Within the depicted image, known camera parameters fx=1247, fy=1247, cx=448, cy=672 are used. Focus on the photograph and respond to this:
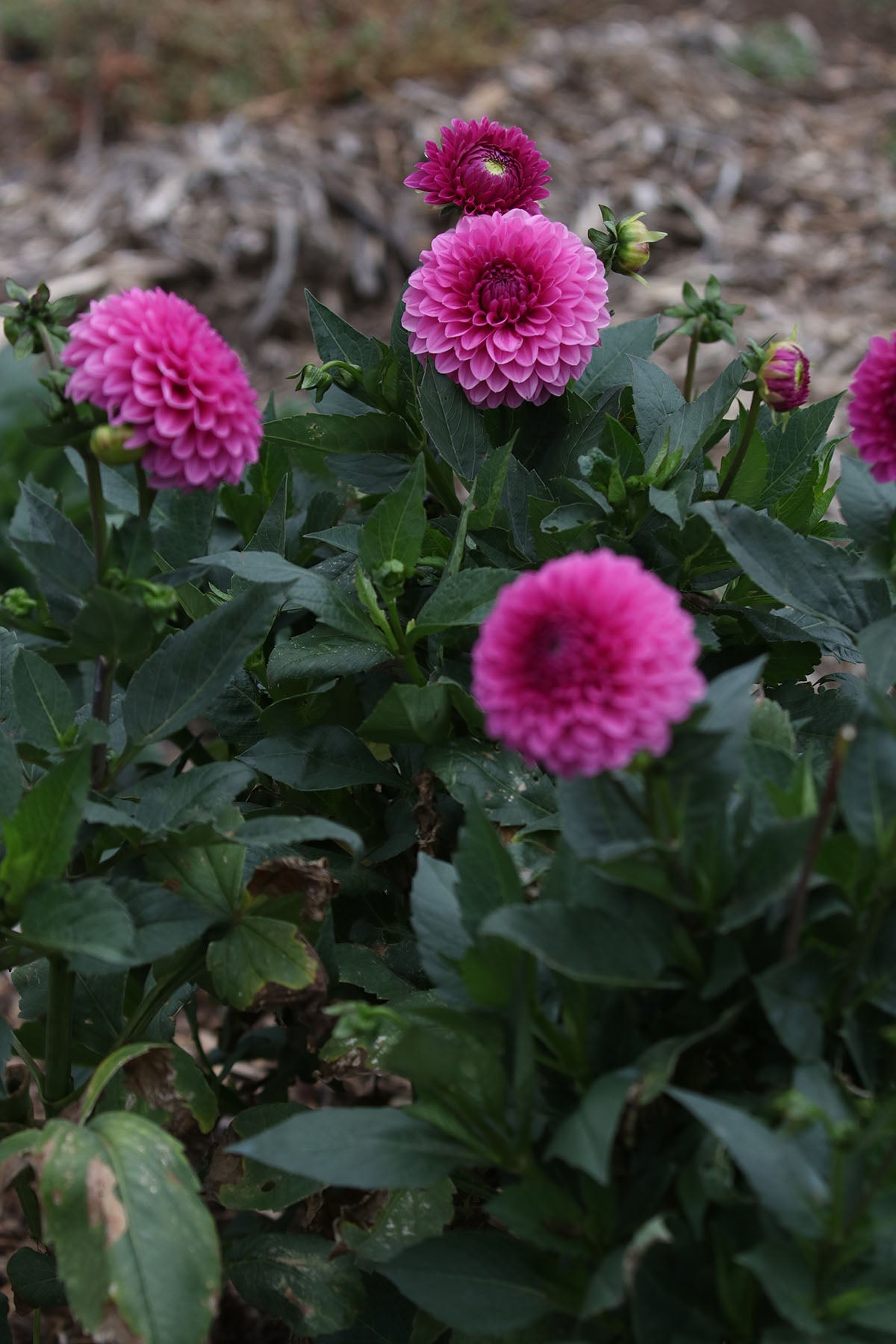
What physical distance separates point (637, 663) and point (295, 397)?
338 cm

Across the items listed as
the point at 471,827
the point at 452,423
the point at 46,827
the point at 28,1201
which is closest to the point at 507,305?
the point at 452,423

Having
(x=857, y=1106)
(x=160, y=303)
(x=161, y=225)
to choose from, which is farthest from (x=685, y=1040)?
(x=161, y=225)

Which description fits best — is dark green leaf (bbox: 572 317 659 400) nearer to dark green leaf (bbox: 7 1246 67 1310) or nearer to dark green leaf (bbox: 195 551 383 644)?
dark green leaf (bbox: 195 551 383 644)

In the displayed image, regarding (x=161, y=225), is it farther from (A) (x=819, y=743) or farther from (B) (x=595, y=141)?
(A) (x=819, y=743)

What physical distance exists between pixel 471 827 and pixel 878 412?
454 mm

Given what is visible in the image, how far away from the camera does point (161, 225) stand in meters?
4.52

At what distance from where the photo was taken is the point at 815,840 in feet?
2.67

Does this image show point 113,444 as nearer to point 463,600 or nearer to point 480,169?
point 463,600

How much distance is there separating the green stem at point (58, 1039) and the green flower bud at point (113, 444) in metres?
0.45

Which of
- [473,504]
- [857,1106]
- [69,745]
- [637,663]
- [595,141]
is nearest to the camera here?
[637,663]

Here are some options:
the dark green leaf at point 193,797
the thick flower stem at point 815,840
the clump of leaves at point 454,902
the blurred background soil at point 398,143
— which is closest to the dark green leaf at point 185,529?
the clump of leaves at point 454,902

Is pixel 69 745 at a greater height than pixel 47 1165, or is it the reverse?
pixel 69 745

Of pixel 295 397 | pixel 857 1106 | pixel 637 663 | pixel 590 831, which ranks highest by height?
pixel 637 663

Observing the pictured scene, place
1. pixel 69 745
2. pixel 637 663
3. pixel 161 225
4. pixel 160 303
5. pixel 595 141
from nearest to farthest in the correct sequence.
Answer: pixel 637 663, pixel 160 303, pixel 69 745, pixel 161 225, pixel 595 141
